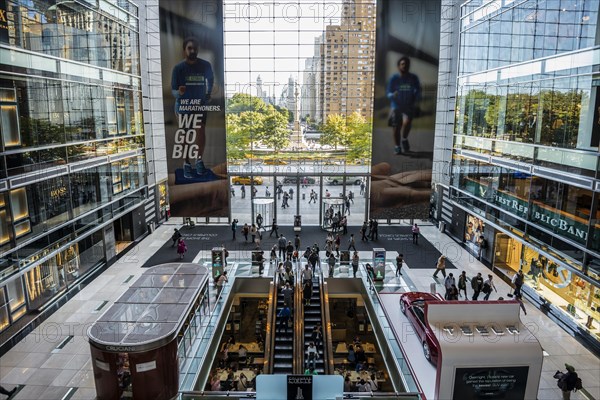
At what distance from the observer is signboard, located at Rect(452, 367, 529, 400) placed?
7812 mm

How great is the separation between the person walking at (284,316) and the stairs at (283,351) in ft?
0.39

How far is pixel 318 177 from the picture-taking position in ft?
78.0

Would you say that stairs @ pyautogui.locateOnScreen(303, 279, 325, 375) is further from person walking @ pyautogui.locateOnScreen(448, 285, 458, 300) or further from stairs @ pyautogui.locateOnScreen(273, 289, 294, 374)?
person walking @ pyautogui.locateOnScreen(448, 285, 458, 300)

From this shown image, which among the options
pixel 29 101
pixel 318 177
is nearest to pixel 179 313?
pixel 29 101

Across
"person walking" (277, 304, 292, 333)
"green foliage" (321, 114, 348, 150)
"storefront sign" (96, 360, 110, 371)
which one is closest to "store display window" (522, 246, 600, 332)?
"person walking" (277, 304, 292, 333)

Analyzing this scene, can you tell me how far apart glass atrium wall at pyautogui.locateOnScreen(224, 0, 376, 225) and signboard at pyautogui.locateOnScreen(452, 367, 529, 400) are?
15.4 m

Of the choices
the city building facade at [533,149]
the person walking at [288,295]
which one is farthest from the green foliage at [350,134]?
the person walking at [288,295]

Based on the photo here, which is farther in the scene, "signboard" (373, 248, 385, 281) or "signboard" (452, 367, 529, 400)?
"signboard" (373, 248, 385, 281)

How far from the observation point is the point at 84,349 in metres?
11.2

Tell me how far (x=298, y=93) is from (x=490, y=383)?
17.8 meters

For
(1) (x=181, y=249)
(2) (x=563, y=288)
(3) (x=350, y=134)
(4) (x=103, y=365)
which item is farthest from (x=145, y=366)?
(3) (x=350, y=134)

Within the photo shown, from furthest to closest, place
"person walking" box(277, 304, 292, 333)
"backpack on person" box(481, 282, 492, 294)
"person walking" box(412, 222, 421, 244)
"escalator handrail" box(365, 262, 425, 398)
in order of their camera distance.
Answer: "person walking" box(412, 222, 421, 244)
"person walking" box(277, 304, 292, 333)
"backpack on person" box(481, 282, 492, 294)
"escalator handrail" box(365, 262, 425, 398)

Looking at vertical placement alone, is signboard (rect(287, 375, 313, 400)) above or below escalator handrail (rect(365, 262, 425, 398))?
above

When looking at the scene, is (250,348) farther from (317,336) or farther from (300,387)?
(300,387)
